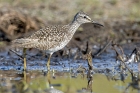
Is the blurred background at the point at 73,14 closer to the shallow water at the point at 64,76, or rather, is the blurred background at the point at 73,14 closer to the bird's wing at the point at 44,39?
the shallow water at the point at 64,76

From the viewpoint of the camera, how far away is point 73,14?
15414 millimetres

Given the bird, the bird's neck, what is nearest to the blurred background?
the bird's neck

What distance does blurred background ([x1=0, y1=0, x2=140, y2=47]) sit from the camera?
13.4m

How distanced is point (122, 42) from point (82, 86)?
507 centimetres

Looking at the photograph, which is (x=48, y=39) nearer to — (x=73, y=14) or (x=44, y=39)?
(x=44, y=39)

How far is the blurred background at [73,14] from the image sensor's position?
1342cm

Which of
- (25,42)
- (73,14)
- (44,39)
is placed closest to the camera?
(25,42)

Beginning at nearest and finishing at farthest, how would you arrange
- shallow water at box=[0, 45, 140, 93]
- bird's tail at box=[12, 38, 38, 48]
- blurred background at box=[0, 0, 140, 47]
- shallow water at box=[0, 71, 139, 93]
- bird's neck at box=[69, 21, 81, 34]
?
shallow water at box=[0, 71, 139, 93] → shallow water at box=[0, 45, 140, 93] → bird's tail at box=[12, 38, 38, 48] → bird's neck at box=[69, 21, 81, 34] → blurred background at box=[0, 0, 140, 47]

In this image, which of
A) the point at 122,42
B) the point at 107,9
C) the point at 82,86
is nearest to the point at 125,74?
the point at 82,86

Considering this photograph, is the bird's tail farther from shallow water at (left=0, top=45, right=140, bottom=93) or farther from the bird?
shallow water at (left=0, top=45, right=140, bottom=93)

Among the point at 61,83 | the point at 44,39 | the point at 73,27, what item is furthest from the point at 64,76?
the point at 73,27

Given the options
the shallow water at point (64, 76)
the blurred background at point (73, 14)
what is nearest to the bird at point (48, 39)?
the shallow water at point (64, 76)

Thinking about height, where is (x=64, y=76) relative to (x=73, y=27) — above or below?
below

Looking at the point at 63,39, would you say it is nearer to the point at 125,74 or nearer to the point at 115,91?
the point at 125,74
